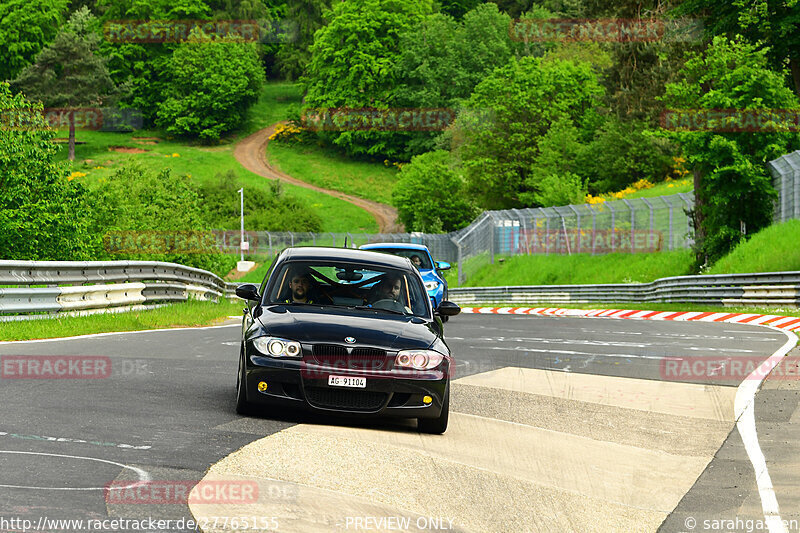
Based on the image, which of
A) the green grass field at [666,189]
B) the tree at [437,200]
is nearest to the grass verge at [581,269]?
the green grass field at [666,189]

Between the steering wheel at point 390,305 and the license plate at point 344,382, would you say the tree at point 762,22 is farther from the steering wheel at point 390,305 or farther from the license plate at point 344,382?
the license plate at point 344,382

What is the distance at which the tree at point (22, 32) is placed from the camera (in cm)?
13838

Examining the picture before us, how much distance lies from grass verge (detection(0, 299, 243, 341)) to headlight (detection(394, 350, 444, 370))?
7.83 m

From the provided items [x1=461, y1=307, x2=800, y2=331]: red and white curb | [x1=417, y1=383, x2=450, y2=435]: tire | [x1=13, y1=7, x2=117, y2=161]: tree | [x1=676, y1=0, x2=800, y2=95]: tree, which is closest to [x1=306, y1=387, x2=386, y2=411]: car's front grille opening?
[x1=417, y1=383, x2=450, y2=435]: tire

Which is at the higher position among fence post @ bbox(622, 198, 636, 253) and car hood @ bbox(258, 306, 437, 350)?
car hood @ bbox(258, 306, 437, 350)

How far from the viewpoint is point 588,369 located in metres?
13.7

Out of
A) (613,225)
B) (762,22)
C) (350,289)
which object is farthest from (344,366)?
(613,225)

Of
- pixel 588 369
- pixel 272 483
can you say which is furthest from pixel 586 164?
pixel 272 483

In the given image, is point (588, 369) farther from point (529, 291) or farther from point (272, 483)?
point (529, 291)

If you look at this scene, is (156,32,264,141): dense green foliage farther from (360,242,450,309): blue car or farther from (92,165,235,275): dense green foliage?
(360,242,450,309): blue car

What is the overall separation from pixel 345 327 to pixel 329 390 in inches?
21.9

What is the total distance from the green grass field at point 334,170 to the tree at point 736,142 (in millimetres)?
74620

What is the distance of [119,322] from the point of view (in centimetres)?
1805

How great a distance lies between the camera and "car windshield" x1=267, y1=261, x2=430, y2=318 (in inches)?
372
